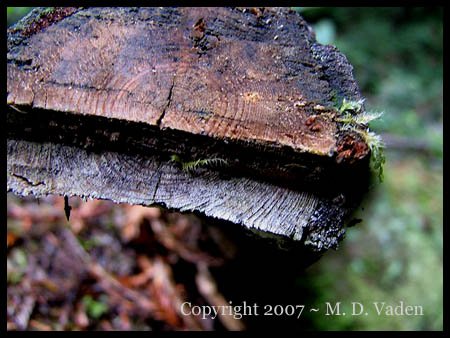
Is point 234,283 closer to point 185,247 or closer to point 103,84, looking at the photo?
point 185,247

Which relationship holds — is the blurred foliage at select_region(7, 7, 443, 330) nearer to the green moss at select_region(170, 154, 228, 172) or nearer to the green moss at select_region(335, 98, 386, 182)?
the green moss at select_region(335, 98, 386, 182)

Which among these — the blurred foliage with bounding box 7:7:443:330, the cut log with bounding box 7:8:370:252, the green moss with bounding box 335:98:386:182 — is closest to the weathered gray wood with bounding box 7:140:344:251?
the cut log with bounding box 7:8:370:252

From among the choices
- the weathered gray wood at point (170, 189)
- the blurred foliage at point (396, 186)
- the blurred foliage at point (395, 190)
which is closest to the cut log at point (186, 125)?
the weathered gray wood at point (170, 189)

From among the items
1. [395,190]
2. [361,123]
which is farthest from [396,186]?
[361,123]

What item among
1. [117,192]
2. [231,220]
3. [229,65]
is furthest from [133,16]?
[231,220]

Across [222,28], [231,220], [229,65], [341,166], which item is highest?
[222,28]

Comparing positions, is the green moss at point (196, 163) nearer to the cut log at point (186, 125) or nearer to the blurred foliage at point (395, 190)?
the cut log at point (186, 125)
